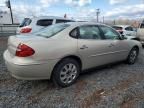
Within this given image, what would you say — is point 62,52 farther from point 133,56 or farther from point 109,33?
point 133,56

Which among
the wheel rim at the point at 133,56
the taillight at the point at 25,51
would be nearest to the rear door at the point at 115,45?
the wheel rim at the point at 133,56

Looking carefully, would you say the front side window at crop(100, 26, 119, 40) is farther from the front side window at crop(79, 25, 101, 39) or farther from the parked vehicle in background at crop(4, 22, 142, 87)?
the front side window at crop(79, 25, 101, 39)

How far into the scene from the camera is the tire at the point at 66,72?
4.19 m

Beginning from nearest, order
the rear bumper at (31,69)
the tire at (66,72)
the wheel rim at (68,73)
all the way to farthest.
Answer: the rear bumper at (31,69), the tire at (66,72), the wheel rim at (68,73)

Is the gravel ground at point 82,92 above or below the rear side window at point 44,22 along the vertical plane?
below

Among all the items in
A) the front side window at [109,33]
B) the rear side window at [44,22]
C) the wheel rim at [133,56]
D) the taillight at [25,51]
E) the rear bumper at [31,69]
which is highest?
the rear side window at [44,22]

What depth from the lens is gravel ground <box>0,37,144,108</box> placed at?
3595 mm

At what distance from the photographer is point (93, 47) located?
480 centimetres

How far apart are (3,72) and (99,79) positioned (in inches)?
105

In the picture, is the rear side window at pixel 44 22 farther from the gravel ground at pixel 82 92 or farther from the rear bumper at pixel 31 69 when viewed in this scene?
the rear bumper at pixel 31 69

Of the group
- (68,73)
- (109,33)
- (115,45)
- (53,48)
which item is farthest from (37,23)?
(53,48)

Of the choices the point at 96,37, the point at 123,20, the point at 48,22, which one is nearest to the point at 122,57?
the point at 96,37

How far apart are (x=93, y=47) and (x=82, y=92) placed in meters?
1.25

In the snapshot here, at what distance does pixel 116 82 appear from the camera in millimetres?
4719
